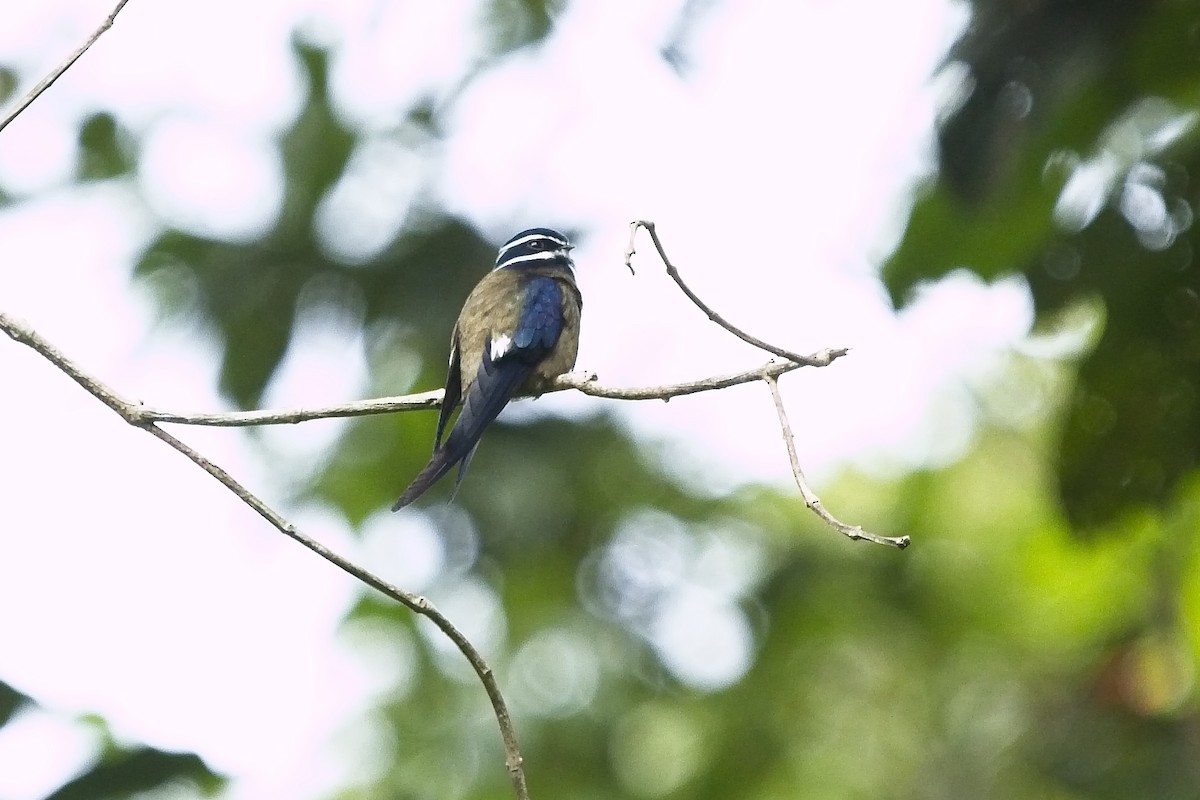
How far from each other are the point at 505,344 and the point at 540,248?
1359 mm

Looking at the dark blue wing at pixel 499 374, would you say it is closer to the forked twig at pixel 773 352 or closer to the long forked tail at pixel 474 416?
the long forked tail at pixel 474 416

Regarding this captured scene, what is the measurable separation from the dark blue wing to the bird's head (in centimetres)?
57

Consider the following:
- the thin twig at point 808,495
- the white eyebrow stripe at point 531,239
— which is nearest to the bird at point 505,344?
the white eyebrow stripe at point 531,239

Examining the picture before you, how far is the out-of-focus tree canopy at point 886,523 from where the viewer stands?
334 cm

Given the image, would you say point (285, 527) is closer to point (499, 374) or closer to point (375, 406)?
point (375, 406)

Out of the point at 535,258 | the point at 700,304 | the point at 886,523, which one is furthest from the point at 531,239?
the point at 886,523

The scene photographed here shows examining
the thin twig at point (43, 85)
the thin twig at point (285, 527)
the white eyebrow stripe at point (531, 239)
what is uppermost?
the white eyebrow stripe at point (531, 239)

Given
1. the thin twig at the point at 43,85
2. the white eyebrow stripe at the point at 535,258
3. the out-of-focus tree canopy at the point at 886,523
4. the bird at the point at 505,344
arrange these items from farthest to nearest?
the white eyebrow stripe at the point at 535,258, the bird at the point at 505,344, the out-of-focus tree canopy at the point at 886,523, the thin twig at the point at 43,85

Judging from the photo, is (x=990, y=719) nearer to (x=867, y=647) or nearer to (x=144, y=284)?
(x=867, y=647)

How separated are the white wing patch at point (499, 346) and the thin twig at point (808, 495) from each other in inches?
68.0

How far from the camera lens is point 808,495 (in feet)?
8.72

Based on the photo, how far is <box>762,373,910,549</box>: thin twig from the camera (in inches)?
101

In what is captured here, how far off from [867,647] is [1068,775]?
425cm

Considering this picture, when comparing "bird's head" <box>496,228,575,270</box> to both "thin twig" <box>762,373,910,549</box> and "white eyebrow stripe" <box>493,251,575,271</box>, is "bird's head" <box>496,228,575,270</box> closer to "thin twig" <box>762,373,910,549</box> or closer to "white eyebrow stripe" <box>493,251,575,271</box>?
"white eyebrow stripe" <box>493,251,575,271</box>
